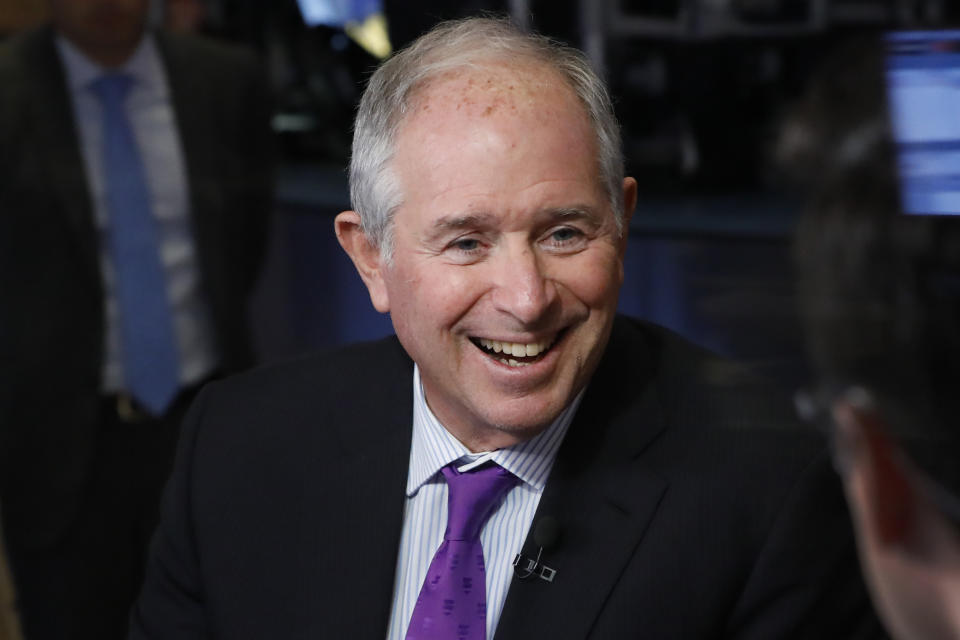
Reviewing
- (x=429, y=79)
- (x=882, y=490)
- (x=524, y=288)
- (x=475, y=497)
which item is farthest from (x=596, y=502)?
(x=882, y=490)

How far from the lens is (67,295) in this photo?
9.50 ft

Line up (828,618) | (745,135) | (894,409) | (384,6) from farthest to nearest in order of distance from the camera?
(384,6) → (745,135) → (828,618) → (894,409)

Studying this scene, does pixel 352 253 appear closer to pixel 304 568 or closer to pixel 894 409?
pixel 304 568

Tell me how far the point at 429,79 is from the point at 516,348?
0.35 m

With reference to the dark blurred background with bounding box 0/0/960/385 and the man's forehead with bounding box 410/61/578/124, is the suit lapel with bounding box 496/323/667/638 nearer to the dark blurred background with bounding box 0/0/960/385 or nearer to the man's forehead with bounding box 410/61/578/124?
the man's forehead with bounding box 410/61/578/124

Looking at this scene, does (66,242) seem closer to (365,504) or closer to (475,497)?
(365,504)

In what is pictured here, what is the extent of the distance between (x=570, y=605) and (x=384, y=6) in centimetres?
170

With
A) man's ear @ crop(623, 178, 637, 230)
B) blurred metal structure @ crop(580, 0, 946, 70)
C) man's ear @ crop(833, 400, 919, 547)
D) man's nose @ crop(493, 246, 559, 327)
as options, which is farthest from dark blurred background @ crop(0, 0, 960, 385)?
man's ear @ crop(833, 400, 919, 547)

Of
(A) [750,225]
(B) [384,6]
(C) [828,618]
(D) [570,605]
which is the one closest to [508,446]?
(D) [570,605]

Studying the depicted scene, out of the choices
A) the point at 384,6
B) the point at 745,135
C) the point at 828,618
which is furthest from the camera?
the point at 384,6

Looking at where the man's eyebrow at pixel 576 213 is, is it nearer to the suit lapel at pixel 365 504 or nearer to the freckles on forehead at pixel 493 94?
the freckles on forehead at pixel 493 94

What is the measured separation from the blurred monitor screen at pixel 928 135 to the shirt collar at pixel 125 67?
77.3 inches

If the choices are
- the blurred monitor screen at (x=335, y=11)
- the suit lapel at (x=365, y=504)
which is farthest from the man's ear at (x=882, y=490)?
the blurred monitor screen at (x=335, y=11)

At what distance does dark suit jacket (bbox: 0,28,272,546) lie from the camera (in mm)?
2844
